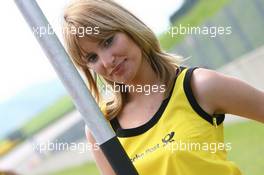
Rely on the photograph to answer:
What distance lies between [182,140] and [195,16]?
3.11 meters

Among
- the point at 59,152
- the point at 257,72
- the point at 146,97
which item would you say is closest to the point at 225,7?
the point at 257,72

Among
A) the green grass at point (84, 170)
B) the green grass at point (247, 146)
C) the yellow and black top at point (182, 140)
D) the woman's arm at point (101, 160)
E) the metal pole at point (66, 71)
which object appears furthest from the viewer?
the green grass at point (84, 170)

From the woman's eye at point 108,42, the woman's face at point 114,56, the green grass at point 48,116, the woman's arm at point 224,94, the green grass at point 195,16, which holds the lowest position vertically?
the green grass at point 48,116

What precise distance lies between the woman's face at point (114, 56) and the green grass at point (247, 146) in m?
1.85

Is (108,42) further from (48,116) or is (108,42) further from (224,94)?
(48,116)

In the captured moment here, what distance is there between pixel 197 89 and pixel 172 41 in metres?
2.83

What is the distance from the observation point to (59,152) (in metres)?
6.36

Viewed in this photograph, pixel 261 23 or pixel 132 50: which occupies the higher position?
pixel 132 50

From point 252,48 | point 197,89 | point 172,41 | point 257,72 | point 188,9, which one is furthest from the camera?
point 188,9

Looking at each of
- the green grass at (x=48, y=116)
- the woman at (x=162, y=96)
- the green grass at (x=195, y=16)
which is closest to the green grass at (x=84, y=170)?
the green grass at (x=48, y=116)

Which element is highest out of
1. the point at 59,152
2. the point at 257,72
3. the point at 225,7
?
the point at 225,7

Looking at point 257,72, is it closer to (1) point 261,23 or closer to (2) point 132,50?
(1) point 261,23

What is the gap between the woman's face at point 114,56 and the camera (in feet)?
2.61
